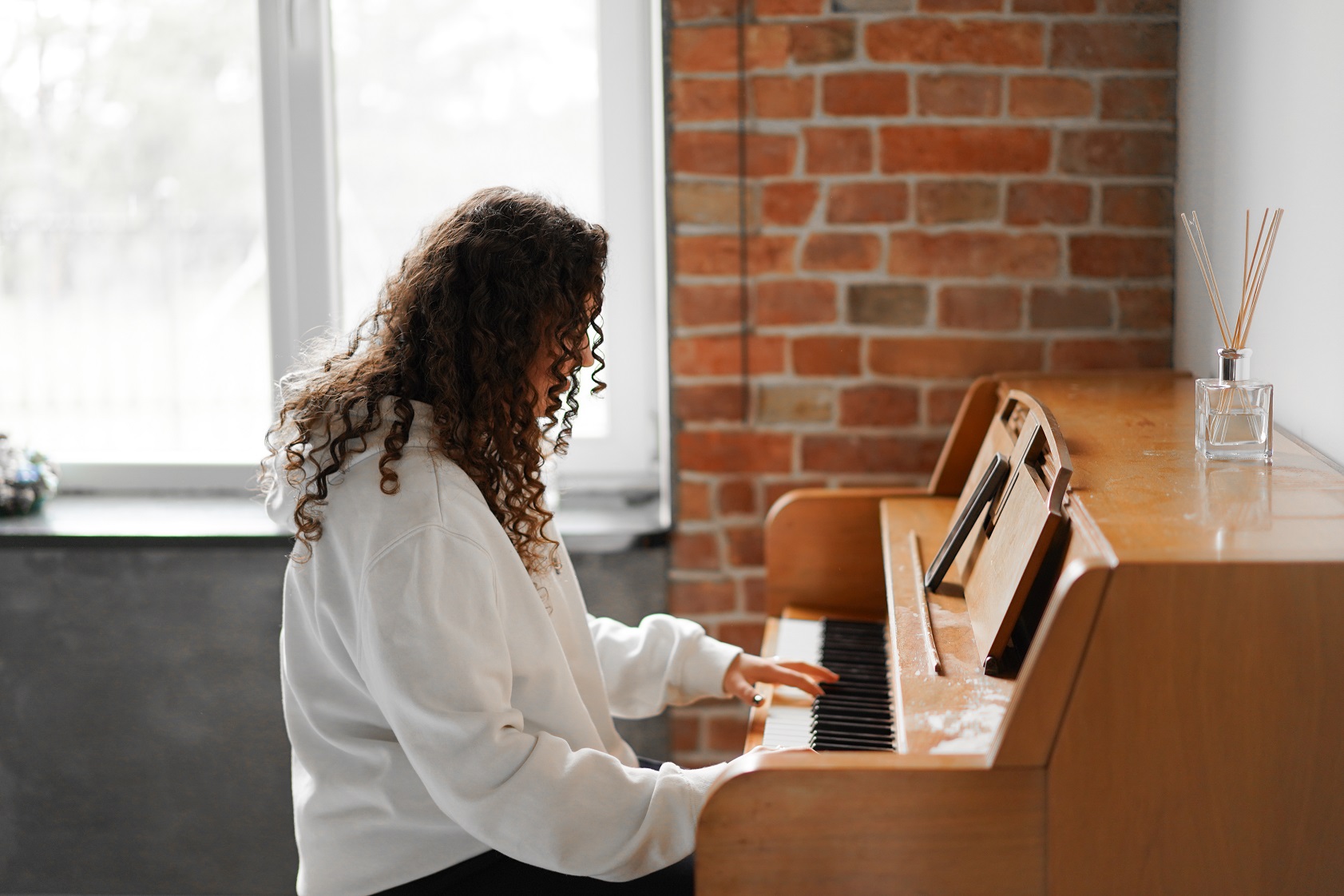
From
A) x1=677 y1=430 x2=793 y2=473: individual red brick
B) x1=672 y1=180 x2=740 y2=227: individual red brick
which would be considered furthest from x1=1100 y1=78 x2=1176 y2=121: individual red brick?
x1=677 y1=430 x2=793 y2=473: individual red brick

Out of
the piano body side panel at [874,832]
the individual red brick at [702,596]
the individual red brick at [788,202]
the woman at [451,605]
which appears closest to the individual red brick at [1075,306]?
the individual red brick at [788,202]

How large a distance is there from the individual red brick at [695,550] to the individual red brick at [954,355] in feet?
1.52

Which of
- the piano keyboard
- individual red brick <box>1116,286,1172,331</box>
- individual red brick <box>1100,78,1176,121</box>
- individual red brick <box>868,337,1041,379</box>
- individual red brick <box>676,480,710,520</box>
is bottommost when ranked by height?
the piano keyboard

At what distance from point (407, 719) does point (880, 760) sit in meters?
0.47

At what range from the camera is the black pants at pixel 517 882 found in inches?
51.1

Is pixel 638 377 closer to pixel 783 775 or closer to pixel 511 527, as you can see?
pixel 511 527

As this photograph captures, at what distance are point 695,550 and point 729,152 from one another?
0.75 metres

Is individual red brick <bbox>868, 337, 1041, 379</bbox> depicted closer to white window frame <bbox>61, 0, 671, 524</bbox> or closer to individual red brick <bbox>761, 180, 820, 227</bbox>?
individual red brick <bbox>761, 180, 820, 227</bbox>

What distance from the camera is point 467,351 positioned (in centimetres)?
127

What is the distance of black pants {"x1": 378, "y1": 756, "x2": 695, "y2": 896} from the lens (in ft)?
4.26

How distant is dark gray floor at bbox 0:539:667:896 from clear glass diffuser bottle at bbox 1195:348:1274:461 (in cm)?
124

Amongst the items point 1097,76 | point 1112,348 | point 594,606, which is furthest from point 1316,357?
point 594,606

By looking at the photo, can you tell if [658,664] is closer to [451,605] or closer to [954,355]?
[451,605]

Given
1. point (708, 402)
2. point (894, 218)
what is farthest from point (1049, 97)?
point (708, 402)
